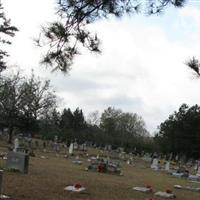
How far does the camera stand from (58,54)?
413 inches

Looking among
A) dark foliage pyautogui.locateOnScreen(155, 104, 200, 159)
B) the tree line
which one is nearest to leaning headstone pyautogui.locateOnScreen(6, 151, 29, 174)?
the tree line

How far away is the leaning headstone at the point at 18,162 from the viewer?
75.4ft

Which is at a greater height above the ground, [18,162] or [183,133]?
[183,133]

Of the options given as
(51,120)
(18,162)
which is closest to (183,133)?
(51,120)

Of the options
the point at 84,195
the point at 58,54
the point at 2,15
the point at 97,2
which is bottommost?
the point at 84,195

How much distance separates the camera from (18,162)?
2300 cm

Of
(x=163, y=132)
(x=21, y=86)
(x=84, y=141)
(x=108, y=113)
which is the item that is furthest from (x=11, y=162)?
(x=108, y=113)

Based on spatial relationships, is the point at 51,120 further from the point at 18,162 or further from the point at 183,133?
the point at 18,162

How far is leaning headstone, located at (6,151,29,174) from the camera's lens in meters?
23.0

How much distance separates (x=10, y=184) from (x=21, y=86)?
199 ft

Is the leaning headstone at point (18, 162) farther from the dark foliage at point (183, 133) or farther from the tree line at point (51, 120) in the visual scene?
the dark foliage at point (183, 133)

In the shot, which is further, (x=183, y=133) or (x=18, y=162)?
(x=183, y=133)

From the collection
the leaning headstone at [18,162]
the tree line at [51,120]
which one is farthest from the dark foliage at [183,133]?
the leaning headstone at [18,162]

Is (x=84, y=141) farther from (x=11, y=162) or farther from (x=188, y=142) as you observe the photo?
(x=11, y=162)
